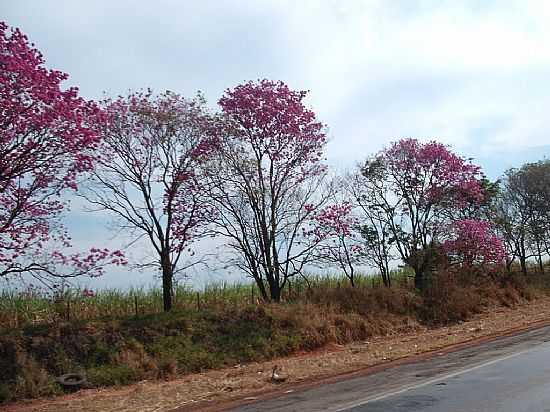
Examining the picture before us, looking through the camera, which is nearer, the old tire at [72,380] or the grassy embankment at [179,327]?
the old tire at [72,380]

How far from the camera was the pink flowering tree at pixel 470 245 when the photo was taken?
85.5 ft

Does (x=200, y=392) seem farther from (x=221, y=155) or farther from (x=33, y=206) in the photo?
(x=221, y=155)

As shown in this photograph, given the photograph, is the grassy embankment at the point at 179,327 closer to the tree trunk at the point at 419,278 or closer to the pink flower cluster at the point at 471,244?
the tree trunk at the point at 419,278

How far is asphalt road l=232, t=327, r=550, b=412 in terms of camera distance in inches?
352

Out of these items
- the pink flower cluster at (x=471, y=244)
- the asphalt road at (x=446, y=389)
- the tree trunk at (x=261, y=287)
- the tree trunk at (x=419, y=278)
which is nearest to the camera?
the asphalt road at (x=446, y=389)

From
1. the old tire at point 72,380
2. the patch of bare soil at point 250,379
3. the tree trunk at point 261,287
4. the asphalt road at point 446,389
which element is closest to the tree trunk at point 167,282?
the patch of bare soil at point 250,379

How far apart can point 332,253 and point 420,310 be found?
4761 millimetres

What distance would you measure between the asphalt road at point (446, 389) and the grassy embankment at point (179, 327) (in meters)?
5.17

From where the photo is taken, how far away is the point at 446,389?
1014cm

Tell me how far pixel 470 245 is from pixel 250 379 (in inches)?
605

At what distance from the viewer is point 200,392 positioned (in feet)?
40.2

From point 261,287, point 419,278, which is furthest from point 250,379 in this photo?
point 419,278

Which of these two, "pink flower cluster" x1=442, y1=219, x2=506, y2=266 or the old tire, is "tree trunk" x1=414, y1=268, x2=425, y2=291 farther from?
the old tire

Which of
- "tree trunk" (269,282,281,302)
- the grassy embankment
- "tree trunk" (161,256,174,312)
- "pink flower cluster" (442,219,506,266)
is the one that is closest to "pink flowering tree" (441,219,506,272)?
"pink flower cluster" (442,219,506,266)
